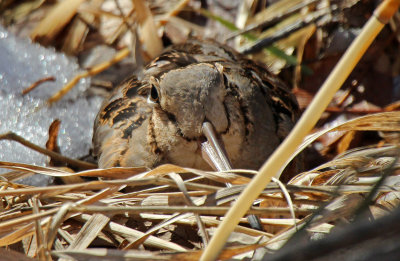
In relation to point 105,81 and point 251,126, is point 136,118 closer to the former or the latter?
point 251,126

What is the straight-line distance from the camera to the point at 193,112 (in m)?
2.53

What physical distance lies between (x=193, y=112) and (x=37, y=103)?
4.81ft

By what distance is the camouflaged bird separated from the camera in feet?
8.37

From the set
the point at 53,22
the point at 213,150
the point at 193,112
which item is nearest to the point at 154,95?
the point at 193,112

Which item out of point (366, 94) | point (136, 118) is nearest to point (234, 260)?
point (136, 118)

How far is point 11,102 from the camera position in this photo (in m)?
3.61

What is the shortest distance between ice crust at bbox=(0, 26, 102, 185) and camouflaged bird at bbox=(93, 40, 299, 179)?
1.18ft

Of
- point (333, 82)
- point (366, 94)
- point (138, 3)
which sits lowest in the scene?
point (366, 94)

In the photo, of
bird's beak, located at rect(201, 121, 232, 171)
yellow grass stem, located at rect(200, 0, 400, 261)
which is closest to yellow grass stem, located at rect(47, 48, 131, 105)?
bird's beak, located at rect(201, 121, 232, 171)

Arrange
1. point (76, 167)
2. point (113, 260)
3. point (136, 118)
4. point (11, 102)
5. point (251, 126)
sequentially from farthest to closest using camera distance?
A: point (11, 102), point (76, 167), point (136, 118), point (251, 126), point (113, 260)

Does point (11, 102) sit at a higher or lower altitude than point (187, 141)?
lower

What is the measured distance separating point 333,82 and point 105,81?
238cm

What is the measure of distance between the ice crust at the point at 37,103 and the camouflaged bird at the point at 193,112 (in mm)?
360

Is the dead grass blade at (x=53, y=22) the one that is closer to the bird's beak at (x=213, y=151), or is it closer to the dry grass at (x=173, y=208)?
the dry grass at (x=173, y=208)
